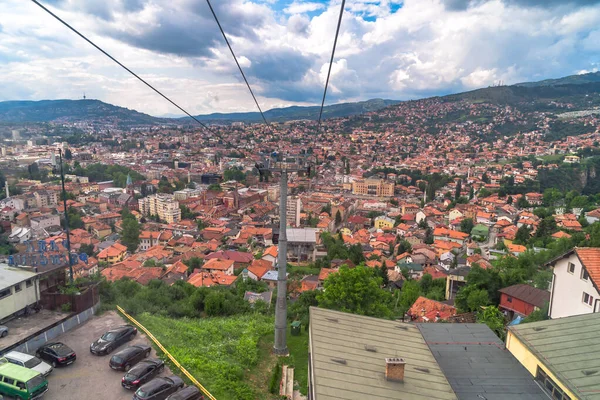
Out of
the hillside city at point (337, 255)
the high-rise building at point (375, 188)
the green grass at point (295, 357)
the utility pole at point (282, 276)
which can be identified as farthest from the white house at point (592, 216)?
the utility pole at point (282, 276)

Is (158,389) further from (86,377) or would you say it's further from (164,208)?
(164,208)

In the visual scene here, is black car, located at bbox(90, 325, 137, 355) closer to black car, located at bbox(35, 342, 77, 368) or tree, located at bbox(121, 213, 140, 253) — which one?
black car, located at bbox(35, 342, 77, 368)

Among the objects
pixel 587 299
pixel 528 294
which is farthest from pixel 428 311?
pixel 587 299

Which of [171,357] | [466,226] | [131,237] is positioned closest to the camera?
[171,357]

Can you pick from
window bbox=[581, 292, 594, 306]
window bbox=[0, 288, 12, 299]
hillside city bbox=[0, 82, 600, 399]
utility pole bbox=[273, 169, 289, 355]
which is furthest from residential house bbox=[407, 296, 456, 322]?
window bbox=[0, 288, 12, 299]

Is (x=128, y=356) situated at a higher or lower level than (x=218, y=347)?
higher
